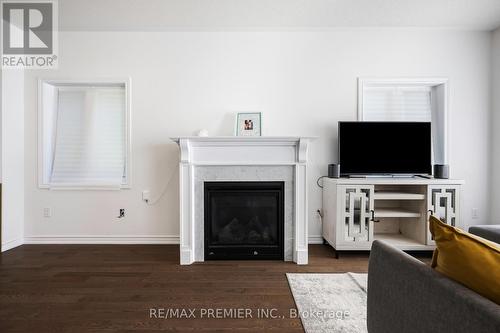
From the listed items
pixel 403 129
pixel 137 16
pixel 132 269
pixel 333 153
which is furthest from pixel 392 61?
pixel 132 269

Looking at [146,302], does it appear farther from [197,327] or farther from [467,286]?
[467,286]

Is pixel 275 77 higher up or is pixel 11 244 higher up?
pixel 275 77

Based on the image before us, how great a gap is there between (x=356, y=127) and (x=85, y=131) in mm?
3369

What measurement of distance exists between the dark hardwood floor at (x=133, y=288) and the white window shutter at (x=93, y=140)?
935mm

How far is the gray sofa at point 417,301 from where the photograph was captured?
0.72m

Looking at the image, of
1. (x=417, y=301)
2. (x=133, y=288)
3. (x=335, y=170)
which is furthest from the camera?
(x=335, y=170)

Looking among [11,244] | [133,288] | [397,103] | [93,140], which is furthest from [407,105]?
[11,244]

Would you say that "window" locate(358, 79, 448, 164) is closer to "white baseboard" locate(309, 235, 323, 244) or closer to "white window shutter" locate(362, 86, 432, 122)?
"white window shutter" locate(362, 86, 432, 122)

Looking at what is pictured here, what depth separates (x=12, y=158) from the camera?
314cm

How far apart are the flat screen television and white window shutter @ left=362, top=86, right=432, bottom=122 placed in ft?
1.19

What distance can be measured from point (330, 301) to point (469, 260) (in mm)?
1311

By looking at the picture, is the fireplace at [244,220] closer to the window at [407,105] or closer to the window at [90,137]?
the window at [90,137]

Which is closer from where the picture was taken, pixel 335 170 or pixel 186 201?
pixel 186 201

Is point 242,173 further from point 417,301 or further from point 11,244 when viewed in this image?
point 11,244
